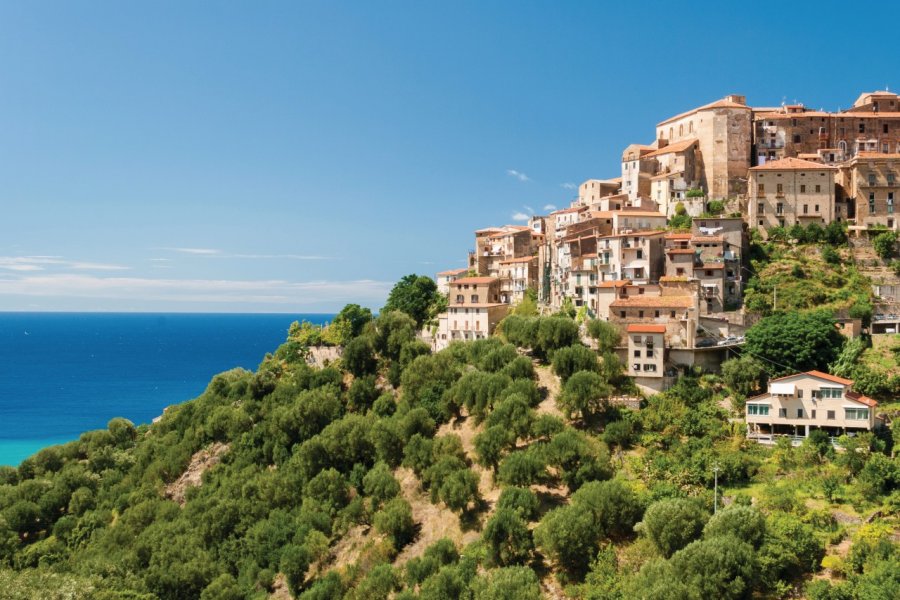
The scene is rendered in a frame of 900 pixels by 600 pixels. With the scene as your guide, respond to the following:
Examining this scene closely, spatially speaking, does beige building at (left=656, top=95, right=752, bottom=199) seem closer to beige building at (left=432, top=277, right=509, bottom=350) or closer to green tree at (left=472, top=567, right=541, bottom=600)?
beige building at (left=432, top=277, right=509, bottom=350)

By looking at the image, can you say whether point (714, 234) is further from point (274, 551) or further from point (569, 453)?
point (274, 551)

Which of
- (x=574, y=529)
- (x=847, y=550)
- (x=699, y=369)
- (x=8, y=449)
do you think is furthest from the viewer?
(x=8, y=449)

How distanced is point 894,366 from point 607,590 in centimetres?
2630

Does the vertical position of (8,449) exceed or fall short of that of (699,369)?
it falls short

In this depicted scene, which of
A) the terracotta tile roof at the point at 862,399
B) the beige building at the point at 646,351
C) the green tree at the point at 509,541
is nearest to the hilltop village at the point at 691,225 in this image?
the beige building at the point at 646,351

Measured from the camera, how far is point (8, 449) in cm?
9019

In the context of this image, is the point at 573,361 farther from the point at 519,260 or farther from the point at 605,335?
the point at 519,260

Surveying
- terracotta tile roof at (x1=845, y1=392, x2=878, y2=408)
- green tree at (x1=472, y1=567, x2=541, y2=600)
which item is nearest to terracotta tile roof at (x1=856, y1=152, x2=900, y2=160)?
terracotta tile roof at (x1=845, y1=392, x2=878, y2=408)

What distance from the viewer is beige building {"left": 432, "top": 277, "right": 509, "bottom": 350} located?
2474 inches

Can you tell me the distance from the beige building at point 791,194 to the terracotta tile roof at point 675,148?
315 inches

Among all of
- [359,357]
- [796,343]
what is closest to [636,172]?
[796,343]

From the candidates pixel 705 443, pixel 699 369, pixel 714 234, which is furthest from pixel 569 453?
pixel 714 234

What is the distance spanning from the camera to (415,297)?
7181 cm

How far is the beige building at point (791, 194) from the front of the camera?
197 feet
